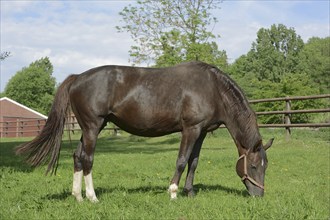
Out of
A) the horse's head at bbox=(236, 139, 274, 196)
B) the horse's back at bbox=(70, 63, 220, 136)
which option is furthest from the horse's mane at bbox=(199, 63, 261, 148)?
the horse's back at bbox=(70, 63, 220, 136)

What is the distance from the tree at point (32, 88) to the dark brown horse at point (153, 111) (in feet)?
221

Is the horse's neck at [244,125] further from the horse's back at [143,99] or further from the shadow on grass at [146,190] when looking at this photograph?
the shadow on grass at [146,190]

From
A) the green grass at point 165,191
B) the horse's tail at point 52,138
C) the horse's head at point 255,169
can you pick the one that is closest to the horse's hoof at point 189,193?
the green grass at point 165,191

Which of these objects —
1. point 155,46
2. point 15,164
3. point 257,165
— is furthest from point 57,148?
point 155,46

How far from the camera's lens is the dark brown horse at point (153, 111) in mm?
5570

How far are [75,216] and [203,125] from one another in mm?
2221

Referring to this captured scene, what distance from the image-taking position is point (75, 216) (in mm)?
4359

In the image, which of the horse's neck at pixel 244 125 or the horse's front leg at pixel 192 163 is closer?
the horse's neck at pixel 244 125

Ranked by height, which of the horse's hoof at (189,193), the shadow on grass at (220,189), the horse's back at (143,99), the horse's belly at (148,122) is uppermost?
the horse's back at (143,99)

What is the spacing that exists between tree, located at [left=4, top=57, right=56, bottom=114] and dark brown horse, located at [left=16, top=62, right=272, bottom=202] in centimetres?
6746

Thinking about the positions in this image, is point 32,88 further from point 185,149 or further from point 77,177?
point 185,149

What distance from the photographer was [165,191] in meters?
6.20

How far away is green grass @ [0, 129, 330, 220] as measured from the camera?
445 centimetres

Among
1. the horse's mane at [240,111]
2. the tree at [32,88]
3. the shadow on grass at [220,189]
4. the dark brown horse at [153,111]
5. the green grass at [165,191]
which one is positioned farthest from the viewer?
the tree at [32,88]
